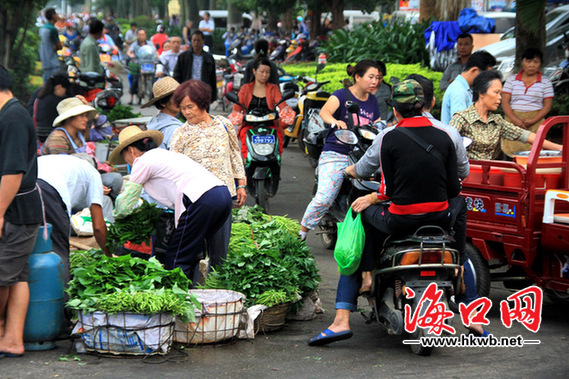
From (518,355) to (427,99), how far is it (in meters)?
2.28

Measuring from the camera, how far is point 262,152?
1033cm

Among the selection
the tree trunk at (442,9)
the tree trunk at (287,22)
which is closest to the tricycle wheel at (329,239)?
the tree trunk at (442,9)

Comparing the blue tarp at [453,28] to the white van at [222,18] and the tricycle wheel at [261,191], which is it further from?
the white van at [222,18]

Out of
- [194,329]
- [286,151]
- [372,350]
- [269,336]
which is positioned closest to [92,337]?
[194,329]

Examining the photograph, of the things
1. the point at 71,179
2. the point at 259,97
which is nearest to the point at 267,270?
the point at 71,179

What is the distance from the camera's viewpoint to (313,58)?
34656mm

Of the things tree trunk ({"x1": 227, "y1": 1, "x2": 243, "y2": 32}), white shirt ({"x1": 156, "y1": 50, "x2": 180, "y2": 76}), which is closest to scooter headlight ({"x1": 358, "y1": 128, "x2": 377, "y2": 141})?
white shirt ({"x1": 156, "y1": 50, "x2": 180, "y2": 76})

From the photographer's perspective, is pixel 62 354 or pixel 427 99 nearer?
pixel 62 354

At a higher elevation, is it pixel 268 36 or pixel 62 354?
pixel 268 36

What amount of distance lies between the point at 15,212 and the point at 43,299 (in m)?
0.68

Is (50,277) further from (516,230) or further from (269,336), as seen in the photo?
(516,230)

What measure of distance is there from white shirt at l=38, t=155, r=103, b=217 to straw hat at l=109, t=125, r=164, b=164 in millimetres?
381

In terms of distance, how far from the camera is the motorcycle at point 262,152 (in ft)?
33.8

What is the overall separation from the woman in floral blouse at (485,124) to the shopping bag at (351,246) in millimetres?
1818
